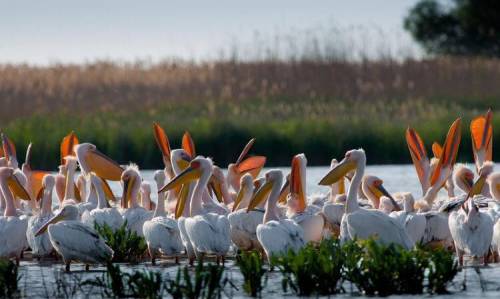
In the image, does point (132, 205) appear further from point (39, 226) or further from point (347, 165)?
point (347, 165)

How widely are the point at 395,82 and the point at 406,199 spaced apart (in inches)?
544

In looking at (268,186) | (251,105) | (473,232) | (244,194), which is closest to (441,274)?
(473,232)

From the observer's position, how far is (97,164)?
11773mm

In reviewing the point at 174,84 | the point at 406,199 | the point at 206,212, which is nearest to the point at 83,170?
the point at 206,212

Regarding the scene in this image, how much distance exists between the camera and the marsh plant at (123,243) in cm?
959

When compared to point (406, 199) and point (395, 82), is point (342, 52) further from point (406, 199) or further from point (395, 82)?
point (406, 199)

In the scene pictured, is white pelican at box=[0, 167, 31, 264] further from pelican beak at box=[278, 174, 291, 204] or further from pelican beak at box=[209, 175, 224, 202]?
pelican beak at box=[278, 174, 291, 204]

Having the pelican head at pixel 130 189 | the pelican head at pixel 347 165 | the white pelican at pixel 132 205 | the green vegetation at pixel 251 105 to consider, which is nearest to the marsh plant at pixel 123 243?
the white pelican at pixel 132 205

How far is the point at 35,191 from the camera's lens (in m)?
12.3

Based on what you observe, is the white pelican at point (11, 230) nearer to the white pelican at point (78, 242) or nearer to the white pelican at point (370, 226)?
the white pelican at point (78, 242)

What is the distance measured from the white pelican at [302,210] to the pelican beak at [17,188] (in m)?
2.11

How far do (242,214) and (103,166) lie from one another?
228cm

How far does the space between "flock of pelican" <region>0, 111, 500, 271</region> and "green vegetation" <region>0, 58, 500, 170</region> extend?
7380 mm

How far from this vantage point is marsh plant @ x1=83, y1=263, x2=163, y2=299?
7277mm
